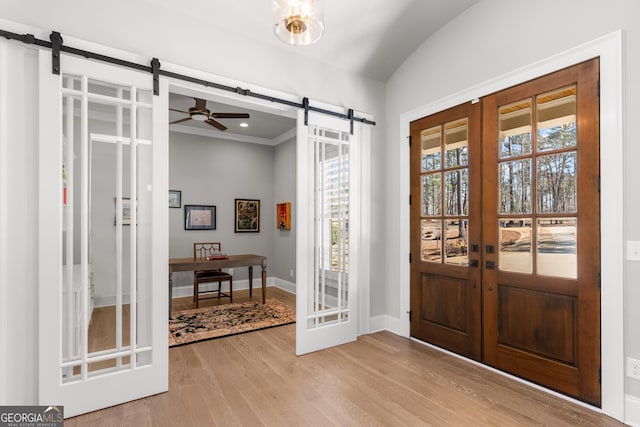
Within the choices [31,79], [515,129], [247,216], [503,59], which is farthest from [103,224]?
[247,216]

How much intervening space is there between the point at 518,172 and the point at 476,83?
921 millimetres

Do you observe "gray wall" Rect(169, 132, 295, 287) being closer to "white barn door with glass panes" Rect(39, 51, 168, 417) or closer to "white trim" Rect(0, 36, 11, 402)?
"white barn door with glass panes" Rect(39, 51, 168, 417)

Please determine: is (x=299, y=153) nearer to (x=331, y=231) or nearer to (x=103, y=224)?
(x=331, y=231)

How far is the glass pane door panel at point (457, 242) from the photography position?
3072mm

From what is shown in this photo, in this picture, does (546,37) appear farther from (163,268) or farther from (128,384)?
(128,384)

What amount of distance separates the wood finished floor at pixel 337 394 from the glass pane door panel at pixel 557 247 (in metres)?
0.92

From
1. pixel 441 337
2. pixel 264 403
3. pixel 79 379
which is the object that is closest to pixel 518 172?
pixel 441 337

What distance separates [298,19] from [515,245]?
7.67 ft

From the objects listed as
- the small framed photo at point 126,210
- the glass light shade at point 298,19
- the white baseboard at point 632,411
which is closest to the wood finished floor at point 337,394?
the white baseboard at point 632,411

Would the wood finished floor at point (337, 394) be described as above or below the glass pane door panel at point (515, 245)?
below

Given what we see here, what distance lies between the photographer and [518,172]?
2666 millimetres

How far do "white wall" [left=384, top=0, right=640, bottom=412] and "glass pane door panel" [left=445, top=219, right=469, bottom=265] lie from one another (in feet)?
2.13

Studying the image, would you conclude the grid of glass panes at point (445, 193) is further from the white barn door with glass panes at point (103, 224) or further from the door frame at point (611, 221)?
the white barn door with glass panes at point (103, 224)

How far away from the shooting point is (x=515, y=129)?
2719mm
